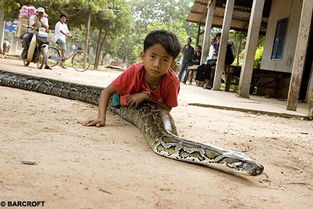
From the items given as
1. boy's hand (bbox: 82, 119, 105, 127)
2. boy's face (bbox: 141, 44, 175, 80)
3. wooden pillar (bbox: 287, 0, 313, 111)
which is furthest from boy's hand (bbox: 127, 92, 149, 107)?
wooden pillar (bbox: 287, 0, 313, 111)

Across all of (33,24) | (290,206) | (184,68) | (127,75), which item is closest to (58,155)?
(290,206)

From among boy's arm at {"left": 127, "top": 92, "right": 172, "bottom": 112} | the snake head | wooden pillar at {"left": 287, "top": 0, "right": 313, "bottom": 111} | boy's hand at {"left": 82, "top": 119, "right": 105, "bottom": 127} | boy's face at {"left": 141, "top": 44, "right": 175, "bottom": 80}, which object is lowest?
boy's hand at {"left": 82, "top": 119, "right": 105, "bottom": 127}

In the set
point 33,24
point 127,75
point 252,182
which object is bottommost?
point 252,182

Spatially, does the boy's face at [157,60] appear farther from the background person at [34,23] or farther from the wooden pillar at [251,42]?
the background person at [34,23]

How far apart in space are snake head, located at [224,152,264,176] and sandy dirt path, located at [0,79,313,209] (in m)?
0.08

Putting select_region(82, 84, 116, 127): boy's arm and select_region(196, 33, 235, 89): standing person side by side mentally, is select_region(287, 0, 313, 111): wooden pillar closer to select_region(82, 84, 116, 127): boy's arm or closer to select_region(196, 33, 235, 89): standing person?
select_region(82, 84, 116, 127): boy's arm

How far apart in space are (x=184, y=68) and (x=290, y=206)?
16269mm

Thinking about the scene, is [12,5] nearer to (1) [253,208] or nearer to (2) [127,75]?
(2) [127,75]

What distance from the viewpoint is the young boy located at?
3.63 m

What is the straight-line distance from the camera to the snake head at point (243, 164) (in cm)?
246

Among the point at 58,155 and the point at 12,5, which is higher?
the point at 12,5

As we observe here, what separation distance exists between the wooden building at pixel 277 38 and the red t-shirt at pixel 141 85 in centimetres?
415

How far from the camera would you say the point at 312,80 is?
11.8m

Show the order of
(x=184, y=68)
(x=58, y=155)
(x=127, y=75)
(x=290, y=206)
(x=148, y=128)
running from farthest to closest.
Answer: (x=184, y=68), (x=127, y=75), (x=148, y=128), (x=58, y=155), (x=290, y=206)
